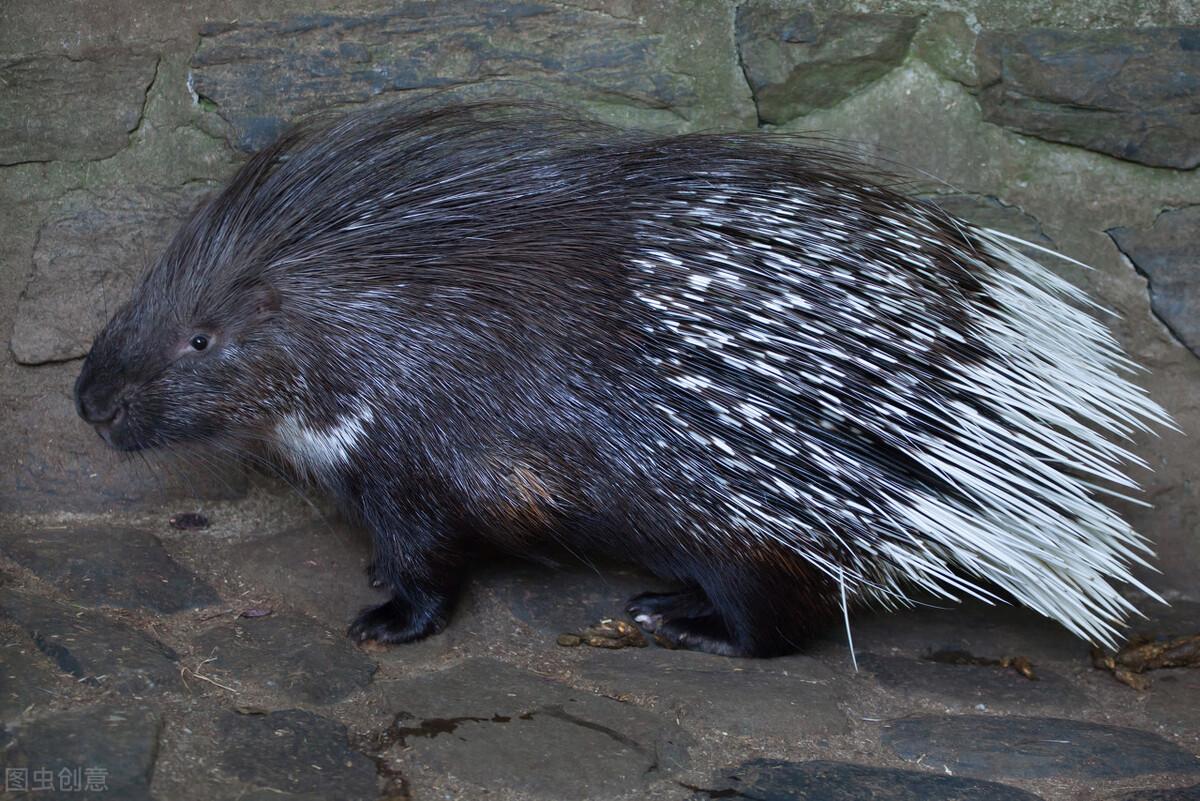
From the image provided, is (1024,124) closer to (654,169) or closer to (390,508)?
(654,169)

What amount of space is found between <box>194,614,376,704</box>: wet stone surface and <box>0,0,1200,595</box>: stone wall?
22.5 inches

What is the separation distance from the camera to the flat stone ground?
184cm

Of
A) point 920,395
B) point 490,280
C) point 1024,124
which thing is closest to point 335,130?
point 490,280

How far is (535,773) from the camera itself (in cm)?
189

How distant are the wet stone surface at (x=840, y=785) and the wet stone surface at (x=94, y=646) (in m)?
0.92

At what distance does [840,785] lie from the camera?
192cm

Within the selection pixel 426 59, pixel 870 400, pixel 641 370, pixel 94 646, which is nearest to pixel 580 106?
pixel 426 59

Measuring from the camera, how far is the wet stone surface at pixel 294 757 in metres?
1.77

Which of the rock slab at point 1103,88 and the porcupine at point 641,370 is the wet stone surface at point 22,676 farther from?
the rock slab at point 1103,88

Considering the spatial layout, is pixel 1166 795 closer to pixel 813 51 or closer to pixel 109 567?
pixel 813 51

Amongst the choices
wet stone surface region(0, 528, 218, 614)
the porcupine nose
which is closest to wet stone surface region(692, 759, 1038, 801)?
wet stone surface region(0, 528, 218, 614)

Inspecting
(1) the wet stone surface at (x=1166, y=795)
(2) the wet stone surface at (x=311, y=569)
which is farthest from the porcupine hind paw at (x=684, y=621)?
(1) the wet stone surface at (x=1166, y=795)

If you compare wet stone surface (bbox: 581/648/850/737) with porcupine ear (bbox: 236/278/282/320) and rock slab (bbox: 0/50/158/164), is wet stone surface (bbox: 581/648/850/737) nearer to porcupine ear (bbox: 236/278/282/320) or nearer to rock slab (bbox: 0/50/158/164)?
porcupine ear (bbox: 236/278/282/320)

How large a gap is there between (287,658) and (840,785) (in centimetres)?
99
